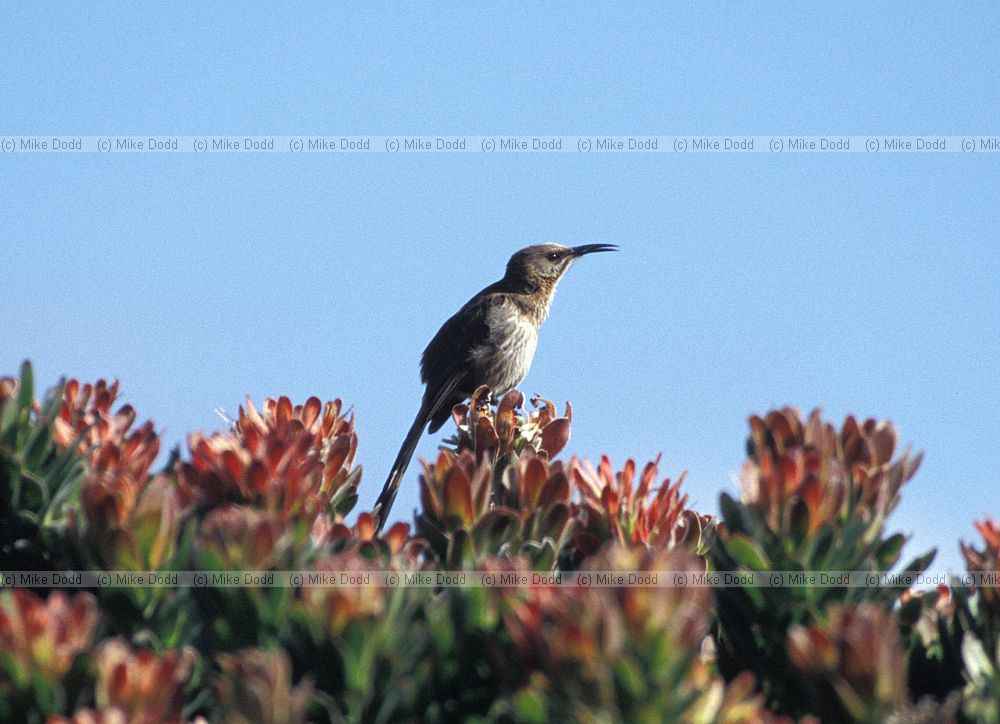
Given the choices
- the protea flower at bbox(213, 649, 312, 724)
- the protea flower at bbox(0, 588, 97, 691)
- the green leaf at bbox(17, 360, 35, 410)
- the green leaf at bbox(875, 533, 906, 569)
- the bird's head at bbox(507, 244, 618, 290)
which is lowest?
the protea flower at bbox(213, 649, 312, 724)

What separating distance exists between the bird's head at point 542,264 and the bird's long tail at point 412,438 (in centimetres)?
163

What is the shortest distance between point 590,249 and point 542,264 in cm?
58

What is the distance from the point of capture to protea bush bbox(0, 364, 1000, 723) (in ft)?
5.29

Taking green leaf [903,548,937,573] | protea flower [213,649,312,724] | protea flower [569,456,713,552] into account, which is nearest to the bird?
protea flower [569,456,713,552]

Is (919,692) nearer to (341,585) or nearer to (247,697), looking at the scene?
(341,585)

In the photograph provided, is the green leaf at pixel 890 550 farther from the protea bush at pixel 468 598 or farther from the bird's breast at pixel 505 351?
the bird's breast at pixel 505 351

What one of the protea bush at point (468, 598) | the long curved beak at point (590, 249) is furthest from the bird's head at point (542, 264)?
the protea bush at point (468, 598)

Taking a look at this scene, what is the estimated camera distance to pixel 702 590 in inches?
67.1

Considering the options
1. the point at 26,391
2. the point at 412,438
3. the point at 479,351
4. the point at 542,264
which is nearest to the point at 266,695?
the point at 26,391

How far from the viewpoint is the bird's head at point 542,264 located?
394 inches

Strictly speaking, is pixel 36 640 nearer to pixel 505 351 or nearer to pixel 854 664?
pixel 854 664

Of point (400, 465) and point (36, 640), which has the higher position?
point (400, 465)

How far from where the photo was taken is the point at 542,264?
10.1 m

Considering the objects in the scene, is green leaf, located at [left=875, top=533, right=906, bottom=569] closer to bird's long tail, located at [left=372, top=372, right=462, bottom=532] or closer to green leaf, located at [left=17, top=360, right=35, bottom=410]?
green leaf, located at [left=17, top=360, right=35, bottom=410]
